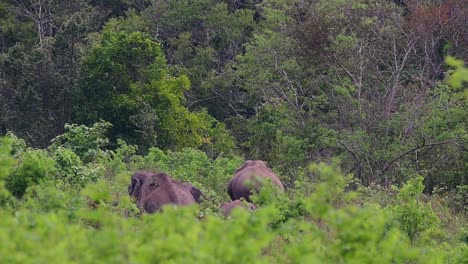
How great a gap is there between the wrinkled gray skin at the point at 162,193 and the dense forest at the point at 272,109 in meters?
0.41

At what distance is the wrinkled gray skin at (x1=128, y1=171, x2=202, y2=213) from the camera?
13508 mm

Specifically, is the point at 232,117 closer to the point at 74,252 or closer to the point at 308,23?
the point at 308,23

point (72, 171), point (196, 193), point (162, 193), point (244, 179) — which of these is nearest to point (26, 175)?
point (72, 171)

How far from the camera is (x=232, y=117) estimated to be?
31.1 meters

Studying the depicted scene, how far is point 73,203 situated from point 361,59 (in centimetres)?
1343

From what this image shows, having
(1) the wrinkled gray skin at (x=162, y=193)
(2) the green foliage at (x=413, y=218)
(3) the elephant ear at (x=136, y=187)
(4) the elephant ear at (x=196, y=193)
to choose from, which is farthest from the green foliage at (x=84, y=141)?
(2) the green foliage at (x=413, y=218)

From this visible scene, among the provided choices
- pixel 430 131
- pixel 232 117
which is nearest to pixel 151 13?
pixel 232 117

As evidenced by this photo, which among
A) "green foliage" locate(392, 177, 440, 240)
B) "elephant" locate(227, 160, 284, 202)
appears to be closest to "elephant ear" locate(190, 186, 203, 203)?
"elephant" locate(227, 160, 284, 202)

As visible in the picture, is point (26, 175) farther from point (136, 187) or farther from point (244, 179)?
point (244, 179)

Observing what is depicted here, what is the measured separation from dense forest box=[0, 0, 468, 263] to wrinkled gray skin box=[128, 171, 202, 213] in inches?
16.3

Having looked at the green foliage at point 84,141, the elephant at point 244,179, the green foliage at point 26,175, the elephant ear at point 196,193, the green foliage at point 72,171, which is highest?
the green foliage at point 26,175

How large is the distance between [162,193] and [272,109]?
9863 millimetres

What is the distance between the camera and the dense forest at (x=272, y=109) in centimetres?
1256

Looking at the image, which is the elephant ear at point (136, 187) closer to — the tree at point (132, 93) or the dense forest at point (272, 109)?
the dense forest at point (272, 109)
